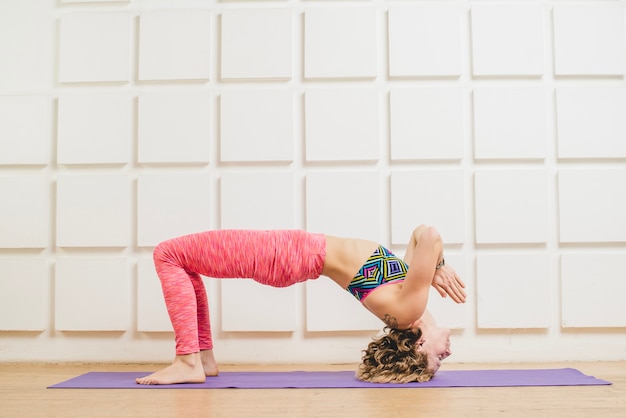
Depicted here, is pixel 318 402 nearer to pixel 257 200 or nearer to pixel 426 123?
pixel 257 200

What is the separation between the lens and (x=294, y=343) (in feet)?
12.4

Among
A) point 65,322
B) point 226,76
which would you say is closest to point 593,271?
point 226,76

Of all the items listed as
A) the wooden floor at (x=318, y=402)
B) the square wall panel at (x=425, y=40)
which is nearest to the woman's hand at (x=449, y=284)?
the wooden floor at (x=318, y=402)

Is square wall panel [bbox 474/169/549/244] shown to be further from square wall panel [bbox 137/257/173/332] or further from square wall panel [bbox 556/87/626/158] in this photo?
square wall panel [bbox 137/257/173/332]

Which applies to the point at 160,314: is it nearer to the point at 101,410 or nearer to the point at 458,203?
the point at 101,410

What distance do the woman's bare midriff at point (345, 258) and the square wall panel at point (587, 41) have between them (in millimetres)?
1747

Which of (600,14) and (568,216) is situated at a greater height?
(600,14)

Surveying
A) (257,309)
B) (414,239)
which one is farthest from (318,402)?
(257,309)

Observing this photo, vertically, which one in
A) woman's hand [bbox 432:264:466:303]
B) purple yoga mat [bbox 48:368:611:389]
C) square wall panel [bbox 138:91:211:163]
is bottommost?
purple yoga mat [bbox 48:368:611:389]

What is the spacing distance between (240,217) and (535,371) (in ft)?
6.02

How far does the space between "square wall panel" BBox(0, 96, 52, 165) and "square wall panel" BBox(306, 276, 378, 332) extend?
1829mm

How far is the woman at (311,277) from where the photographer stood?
3.05 m

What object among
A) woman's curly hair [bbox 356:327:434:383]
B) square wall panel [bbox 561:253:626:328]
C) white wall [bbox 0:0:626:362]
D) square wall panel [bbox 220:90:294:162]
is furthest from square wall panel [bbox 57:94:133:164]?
square wall panel [bbox 561:253:626:328]

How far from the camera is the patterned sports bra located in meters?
3.10
